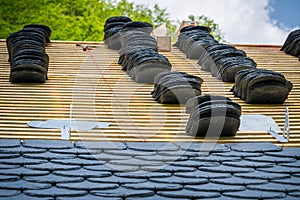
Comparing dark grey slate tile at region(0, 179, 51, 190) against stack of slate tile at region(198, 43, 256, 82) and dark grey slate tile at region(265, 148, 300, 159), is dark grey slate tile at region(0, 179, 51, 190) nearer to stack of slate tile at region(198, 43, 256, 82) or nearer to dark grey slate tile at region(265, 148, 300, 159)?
dark grey slate tile at region(265, 148, 300, 159)

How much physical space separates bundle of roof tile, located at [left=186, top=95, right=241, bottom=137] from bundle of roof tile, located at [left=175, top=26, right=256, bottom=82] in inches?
164

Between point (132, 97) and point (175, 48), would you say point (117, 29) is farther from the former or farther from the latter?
point (132, 97)

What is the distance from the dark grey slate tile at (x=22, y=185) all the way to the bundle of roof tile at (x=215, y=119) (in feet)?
8.71

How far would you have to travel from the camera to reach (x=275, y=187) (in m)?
4.91

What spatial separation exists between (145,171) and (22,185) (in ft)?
3.13

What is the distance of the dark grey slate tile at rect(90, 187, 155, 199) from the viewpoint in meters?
4.62

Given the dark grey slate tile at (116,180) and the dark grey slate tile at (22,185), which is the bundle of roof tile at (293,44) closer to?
the dark grey slate tile at (116,180)

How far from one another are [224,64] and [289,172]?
255 inches

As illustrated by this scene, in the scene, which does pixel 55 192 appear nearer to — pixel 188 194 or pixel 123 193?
pixel 123 193

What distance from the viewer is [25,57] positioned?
434 inches

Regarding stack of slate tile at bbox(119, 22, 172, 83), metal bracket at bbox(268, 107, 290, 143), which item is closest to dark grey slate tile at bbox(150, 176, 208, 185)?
metal bracket at bbox(268, 107, 290, 143)

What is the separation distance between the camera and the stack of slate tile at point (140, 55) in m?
11.1

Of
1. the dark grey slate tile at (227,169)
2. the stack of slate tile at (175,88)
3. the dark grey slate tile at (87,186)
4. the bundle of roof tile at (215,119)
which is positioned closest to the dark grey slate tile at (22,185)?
the dark grey slate tile at (87,186)

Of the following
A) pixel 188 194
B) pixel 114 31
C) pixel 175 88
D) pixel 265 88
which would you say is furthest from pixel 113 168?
pixel 114 31
